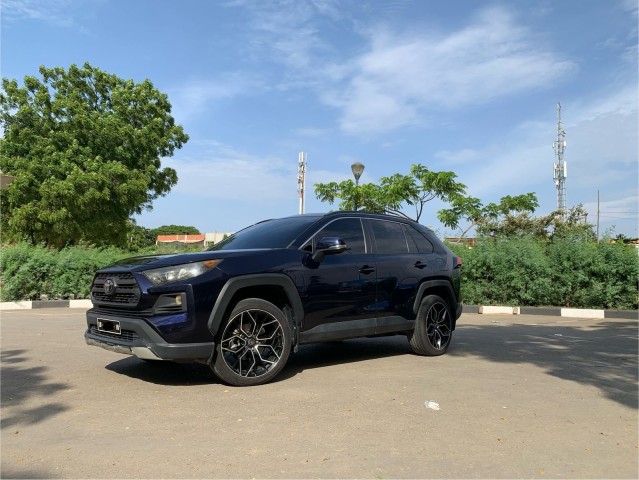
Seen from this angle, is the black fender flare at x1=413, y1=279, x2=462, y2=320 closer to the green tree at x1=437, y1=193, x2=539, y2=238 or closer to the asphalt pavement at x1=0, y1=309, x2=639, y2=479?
the asphalt pavement at x1=0, y1=309, x2=639, y2=479

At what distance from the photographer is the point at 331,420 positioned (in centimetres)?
418

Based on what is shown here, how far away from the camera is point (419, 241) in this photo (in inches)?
285

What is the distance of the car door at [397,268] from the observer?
250 inches

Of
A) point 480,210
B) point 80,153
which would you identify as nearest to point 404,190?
point 480,210

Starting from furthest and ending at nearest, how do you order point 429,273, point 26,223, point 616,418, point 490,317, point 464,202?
point 464,202 → point 26,223 → point 490,317 → point 429,273 → point 616,418

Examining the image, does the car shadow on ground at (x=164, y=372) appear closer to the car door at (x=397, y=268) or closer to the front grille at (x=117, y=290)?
the front grille at (x=117, y=290)

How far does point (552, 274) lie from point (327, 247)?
33.3 feet

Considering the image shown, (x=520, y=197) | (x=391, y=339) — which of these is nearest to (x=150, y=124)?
(x=520, y=197)

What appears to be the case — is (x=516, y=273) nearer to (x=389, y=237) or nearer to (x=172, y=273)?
(x=389, y=237)

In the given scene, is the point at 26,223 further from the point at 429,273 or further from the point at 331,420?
the point at 331,420

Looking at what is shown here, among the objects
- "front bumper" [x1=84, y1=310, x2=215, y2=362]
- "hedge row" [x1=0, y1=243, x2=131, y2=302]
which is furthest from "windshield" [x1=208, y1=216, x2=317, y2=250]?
"hedge row" [x1=0, y1=243, x2=131, y2=302]

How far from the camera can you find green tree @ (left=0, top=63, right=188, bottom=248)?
74.8 feet

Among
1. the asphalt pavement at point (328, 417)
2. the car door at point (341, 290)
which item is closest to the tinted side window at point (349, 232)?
the car door at point (341, 290)

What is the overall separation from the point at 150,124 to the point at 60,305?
16.2 metres
